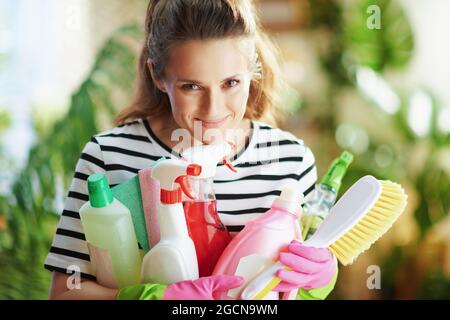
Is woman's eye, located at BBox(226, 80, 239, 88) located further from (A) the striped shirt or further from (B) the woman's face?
(A) the striped shirt

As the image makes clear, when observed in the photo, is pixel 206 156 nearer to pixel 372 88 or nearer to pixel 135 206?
pixel 135 206

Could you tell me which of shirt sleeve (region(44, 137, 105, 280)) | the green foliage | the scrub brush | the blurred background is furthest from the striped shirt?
the blurred background

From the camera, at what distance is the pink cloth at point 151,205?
30.5 inches

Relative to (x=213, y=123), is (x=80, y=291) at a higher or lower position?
lower

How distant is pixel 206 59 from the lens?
29.7 inches

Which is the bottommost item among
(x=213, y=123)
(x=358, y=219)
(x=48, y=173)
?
(x=48, y=173)

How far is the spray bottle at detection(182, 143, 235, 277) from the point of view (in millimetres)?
749

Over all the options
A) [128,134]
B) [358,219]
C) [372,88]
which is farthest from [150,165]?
[372,88]

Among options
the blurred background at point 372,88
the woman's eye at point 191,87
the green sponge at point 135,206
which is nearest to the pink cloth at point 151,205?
the green sponge at point 135,206

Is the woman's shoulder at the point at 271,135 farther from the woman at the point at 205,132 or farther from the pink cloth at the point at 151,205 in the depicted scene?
the pink cloth at the point at 151,205

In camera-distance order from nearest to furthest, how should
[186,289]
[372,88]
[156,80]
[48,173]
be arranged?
[186,289] → [156,80] → [48,173] → [372,88]

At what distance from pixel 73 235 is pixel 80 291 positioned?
0.08m

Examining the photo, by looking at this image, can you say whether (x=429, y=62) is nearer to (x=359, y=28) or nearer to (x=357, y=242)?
(x=359, y=28)
